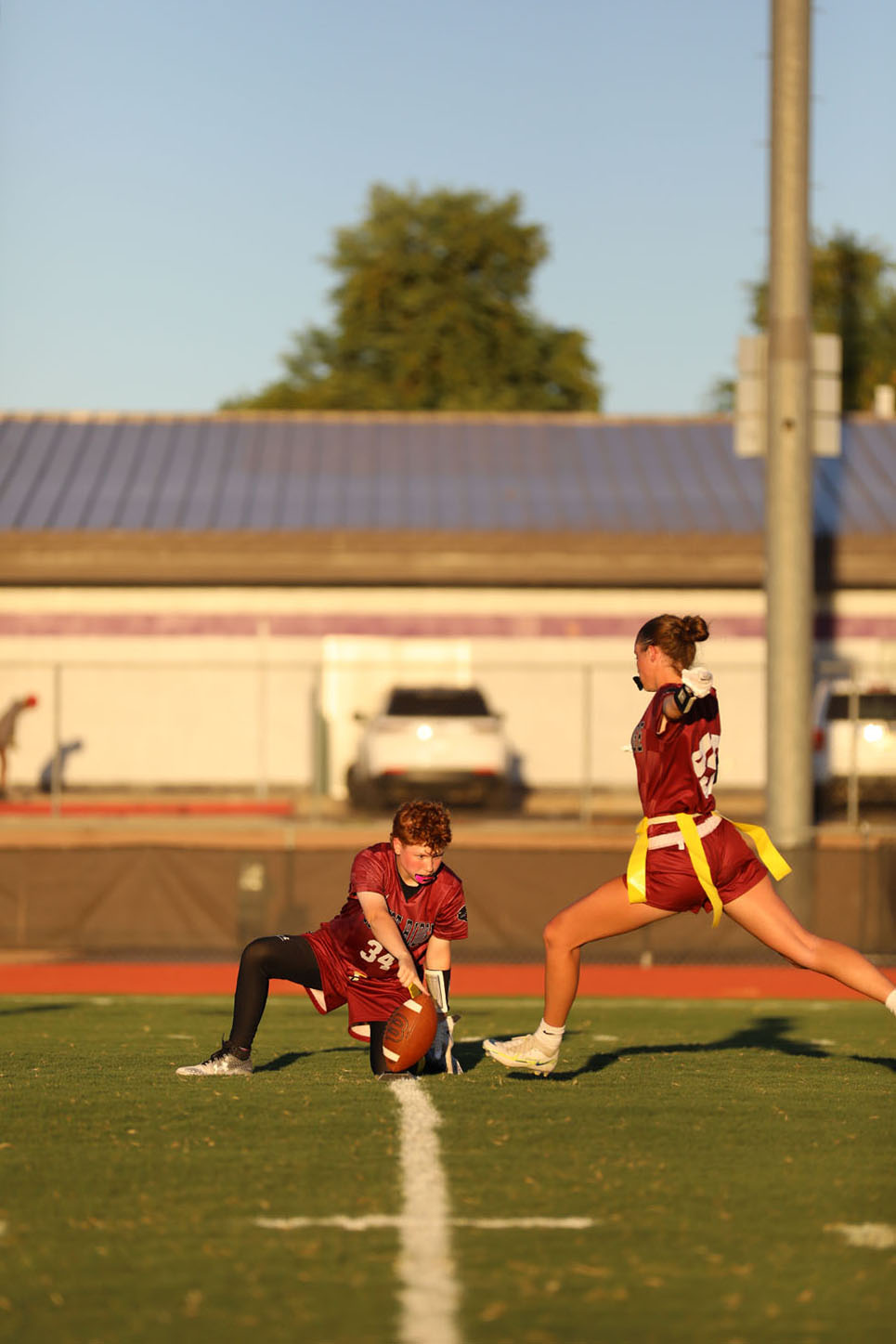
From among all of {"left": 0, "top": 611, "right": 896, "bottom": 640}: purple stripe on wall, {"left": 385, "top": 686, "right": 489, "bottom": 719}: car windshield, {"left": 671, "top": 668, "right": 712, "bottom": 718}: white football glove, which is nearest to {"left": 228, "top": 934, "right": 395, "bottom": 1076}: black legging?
{"left": 671, "top": 668, "right": 712, "bottom": 718}: white football glove

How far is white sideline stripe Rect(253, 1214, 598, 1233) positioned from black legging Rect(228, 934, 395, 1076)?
7.08ft

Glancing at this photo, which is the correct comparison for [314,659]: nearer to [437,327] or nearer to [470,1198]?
[470,1198]

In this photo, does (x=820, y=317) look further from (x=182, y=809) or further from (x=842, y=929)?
(x=842, y=929)

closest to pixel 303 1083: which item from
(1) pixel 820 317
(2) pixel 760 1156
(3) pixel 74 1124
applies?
(3) pixel 74 1124

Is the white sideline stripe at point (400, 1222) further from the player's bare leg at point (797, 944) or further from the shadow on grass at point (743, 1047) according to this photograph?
the shadow on grass at point (743, 1047)

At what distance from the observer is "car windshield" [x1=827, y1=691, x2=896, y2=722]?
21562 mm

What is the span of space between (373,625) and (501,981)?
13803 mm

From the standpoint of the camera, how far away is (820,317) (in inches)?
2795

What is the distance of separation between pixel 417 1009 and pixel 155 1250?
2.50 metres

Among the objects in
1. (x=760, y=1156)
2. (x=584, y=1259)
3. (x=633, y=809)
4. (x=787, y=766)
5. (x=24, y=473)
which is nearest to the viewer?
(x=584, y=1259)

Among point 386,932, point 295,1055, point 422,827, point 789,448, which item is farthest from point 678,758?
point 789,448

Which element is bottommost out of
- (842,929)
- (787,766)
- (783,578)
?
(842,929)

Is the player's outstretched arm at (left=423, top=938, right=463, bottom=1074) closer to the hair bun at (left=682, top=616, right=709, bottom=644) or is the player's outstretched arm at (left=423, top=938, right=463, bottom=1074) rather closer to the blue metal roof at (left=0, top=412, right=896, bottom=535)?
the hair bun at (left=682, top=616, right=709, bottom=644)

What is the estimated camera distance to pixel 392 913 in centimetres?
741
